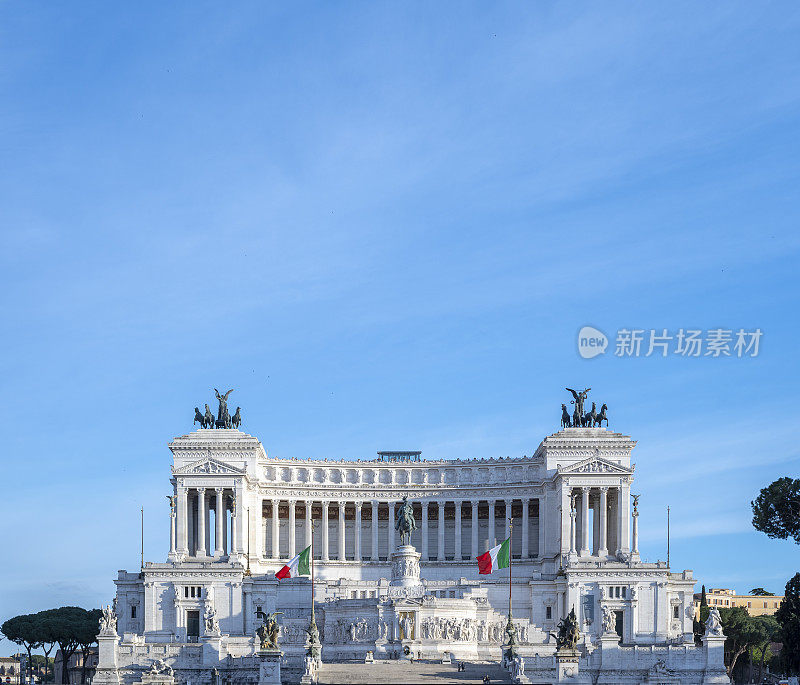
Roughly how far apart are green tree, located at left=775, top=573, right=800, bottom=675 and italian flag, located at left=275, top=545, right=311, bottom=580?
42.0 meters

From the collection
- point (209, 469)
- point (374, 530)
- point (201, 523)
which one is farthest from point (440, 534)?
point (209, 469)

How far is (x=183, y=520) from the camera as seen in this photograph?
5187 inches

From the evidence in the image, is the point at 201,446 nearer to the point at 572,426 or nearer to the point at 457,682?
the point at 572,426

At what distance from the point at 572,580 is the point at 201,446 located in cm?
3988

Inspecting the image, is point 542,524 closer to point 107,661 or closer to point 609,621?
point 609,621

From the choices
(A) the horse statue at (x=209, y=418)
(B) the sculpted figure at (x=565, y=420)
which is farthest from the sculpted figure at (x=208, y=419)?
(B) the sculpted figure at (x=565, y=420)

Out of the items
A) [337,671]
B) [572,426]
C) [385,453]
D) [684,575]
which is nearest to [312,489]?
[385,453]

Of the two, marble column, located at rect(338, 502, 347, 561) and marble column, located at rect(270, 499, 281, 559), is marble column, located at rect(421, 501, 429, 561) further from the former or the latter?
marble column, located at rect(270, 499, 281, 559)

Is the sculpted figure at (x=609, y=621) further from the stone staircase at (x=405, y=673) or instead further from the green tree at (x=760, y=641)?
the green tree at (x=760, y=641)

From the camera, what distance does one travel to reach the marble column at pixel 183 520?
430 ft

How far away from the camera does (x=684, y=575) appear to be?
124 metres

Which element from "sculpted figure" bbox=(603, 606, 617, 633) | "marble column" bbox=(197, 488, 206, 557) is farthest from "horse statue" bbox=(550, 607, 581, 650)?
"marble column" bbox=(197, 488, 206, 557)

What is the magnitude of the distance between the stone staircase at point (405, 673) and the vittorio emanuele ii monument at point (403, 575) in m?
1.09

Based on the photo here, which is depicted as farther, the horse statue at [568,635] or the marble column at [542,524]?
the marble column at [542,524]
